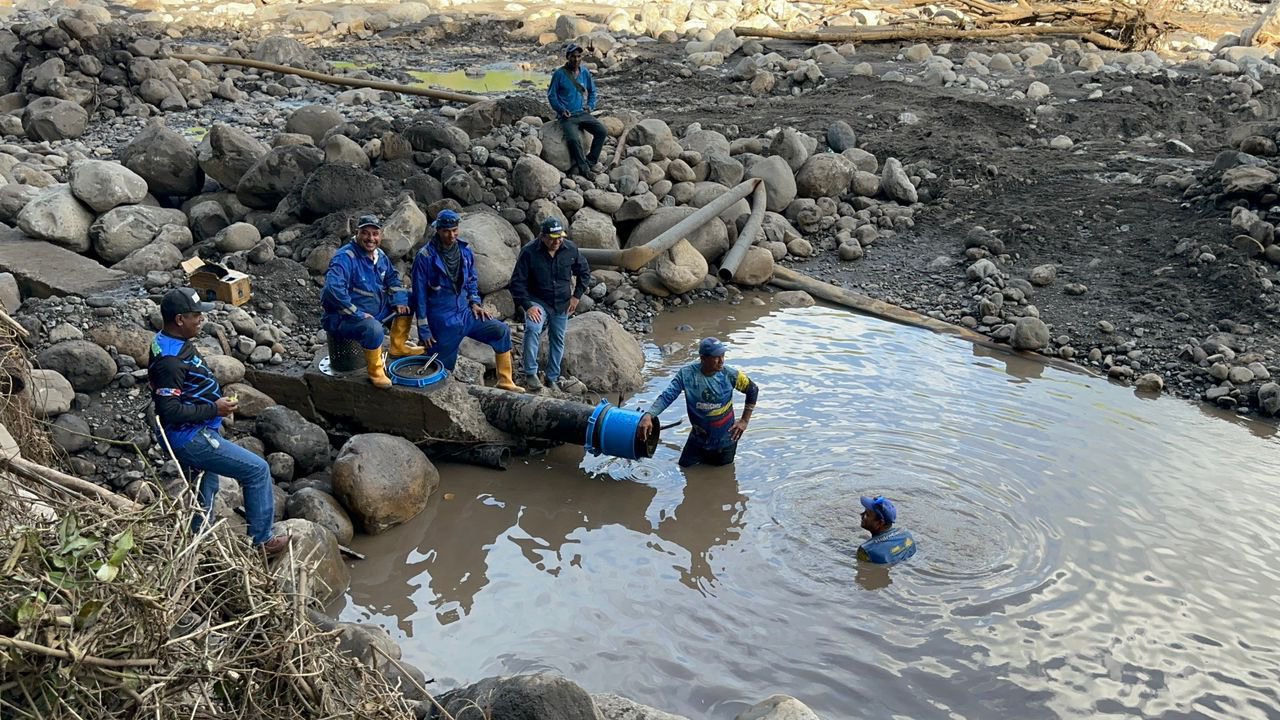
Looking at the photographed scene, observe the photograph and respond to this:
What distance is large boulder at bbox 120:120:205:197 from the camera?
12781 millimetres

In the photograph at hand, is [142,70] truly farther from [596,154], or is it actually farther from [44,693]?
[44,693]

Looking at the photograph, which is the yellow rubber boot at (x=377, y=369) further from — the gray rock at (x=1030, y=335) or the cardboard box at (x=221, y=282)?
the gray rock at (x=1030, y=335)

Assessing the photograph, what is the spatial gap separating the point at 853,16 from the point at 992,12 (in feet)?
14.2

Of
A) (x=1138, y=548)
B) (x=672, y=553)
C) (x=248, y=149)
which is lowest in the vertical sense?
(x=672, y=553)

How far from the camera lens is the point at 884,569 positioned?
7.73m

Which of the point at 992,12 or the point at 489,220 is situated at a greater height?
the point at 992,12

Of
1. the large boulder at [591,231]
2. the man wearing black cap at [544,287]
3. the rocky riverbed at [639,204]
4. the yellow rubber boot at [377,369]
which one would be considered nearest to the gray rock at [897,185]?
the rocky riverbed at [639,204]

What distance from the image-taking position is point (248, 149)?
1280cm

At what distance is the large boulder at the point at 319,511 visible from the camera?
304 inches

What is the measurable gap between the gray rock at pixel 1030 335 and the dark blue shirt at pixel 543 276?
5393 mm

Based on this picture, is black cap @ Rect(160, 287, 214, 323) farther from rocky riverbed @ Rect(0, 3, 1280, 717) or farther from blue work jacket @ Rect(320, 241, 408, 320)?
blue work jacket @ Rect(320, 241, 408, 320)

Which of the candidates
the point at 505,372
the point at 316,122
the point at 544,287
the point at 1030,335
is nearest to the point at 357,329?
the point at 505,372

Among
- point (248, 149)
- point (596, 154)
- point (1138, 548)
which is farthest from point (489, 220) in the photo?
point (1138, 548)

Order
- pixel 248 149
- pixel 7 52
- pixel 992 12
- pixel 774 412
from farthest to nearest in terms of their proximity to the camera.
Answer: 1. pixel 992 12
2. pixel 7 52
3. pixel 248 149
4. pixel 774 412
